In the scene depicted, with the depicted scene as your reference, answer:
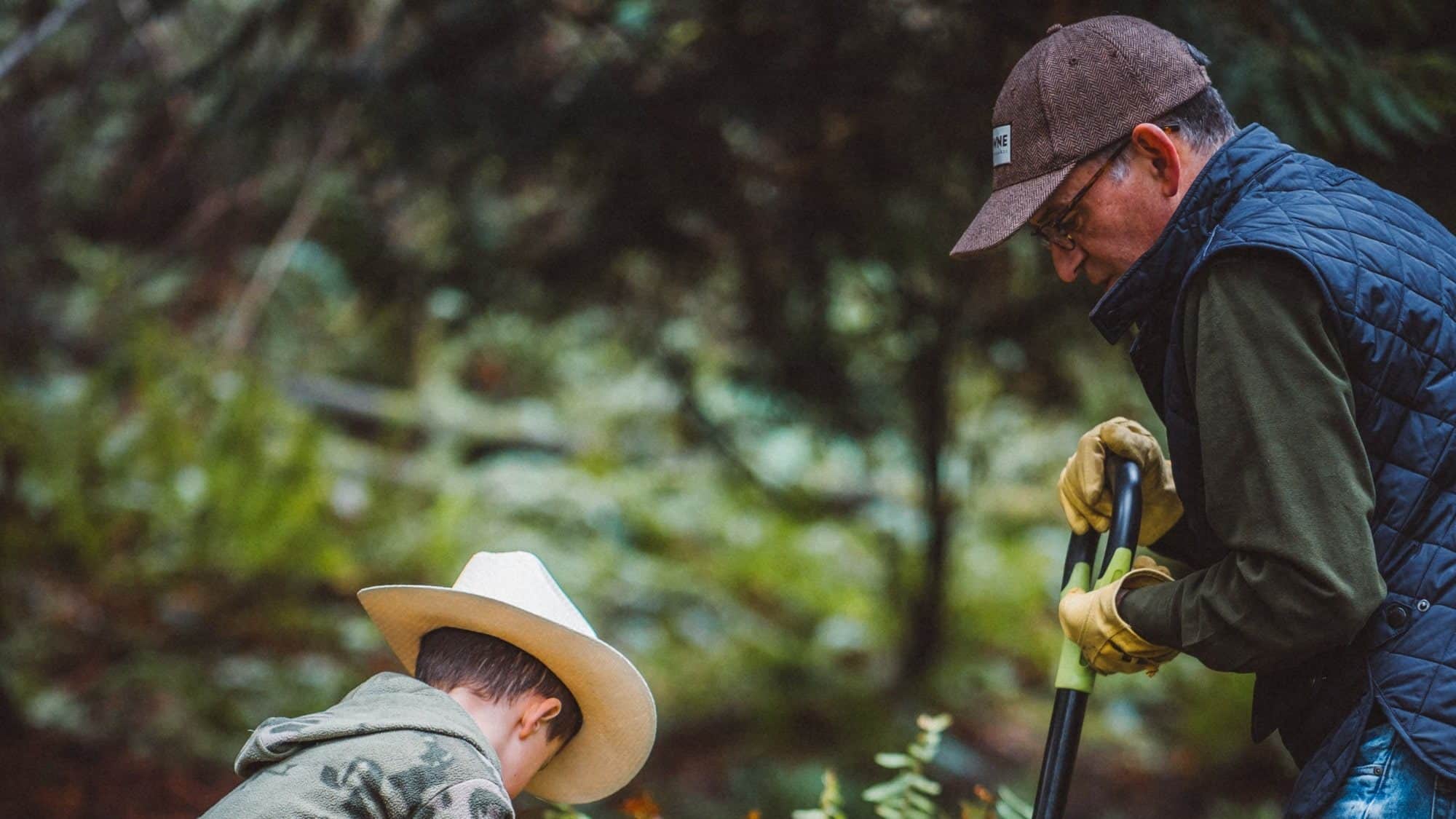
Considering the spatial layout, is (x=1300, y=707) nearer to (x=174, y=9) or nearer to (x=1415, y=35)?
(x=1415, y=35)

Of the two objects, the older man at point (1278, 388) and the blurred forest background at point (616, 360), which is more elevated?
the older man at point (1278, 388)

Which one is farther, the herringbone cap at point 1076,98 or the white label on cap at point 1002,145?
the white label on cap at point 1002,145

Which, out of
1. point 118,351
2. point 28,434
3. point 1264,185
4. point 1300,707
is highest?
point 1264,185

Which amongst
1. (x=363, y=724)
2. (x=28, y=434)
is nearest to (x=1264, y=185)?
(x=363, y=724)

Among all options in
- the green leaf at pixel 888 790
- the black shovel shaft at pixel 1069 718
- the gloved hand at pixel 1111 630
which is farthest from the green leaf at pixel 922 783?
the gloved hand at pixel 1111 630

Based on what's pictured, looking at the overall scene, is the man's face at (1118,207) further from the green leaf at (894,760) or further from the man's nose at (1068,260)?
the green leaf at (894,760)

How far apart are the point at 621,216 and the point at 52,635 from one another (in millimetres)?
3404

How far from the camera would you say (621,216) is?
4480 millimetres

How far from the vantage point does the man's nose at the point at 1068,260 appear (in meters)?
1.99

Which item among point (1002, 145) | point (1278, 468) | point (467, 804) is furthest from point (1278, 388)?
point (467, 804)

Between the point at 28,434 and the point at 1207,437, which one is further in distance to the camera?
the point at 28,434

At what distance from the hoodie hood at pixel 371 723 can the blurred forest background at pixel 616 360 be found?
1522mm

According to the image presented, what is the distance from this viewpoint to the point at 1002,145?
2.00m

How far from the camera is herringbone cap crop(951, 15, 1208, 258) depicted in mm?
1842
